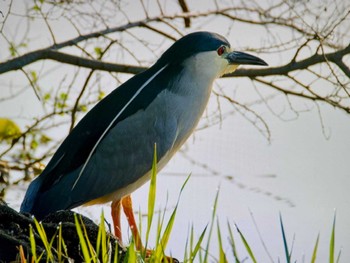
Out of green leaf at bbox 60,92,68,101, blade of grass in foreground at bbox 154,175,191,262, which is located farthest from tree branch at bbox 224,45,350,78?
blade of grass in foreground at bbox 154,175,191,262

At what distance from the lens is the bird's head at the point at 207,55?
4.96m

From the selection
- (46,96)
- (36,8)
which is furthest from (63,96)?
(36,8)

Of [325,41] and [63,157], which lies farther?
[325,41]

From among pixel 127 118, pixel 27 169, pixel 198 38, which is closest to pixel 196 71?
pixel 198 38

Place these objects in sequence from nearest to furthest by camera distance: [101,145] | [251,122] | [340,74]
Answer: [101,145] < [340,74] < [251,122]

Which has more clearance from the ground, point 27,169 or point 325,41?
A: point 325,41

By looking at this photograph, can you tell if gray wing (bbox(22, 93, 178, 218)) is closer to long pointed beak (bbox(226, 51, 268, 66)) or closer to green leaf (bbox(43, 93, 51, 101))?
long pointed beak (bbox(226, 51, 268, 66))

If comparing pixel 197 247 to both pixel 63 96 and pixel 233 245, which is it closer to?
pixel 233 245

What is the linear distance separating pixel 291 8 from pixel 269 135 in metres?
0.81

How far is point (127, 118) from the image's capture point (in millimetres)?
4781

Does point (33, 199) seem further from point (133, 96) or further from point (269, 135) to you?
point (269, 135)

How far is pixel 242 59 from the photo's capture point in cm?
512

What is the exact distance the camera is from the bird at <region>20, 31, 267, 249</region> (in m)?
4.45

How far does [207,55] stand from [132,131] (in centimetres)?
67
